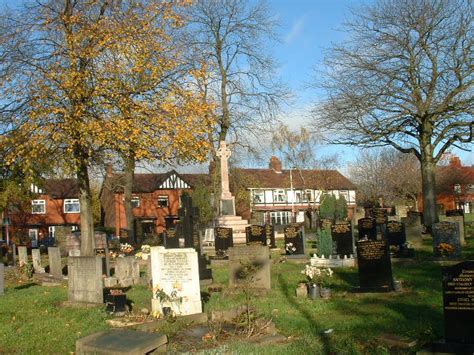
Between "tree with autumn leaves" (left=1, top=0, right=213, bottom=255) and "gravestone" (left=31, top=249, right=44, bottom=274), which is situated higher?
"tree with autumn leaves" (left=1, top=0, right=213, bottom=255)

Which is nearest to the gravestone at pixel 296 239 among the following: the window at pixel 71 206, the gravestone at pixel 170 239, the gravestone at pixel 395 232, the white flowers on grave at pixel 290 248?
the white flowers on grave at pixel 290 248

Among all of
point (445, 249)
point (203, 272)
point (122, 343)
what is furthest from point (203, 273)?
point (122, 343)

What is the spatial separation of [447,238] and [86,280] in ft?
37.4

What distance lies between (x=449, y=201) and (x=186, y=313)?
75.2 m

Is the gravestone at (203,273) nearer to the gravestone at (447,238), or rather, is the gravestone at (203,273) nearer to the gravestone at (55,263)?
the gravestone at (55,263)

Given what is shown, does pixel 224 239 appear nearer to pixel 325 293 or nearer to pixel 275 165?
pixel 325 293

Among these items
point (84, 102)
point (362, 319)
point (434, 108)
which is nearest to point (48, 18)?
point (84, 102)

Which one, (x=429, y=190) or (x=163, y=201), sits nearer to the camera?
(x=429, y=190)

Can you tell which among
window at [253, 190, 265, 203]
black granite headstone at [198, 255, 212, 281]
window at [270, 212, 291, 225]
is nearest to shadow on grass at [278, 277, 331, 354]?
black granite headstone at [198, 255, 212, 281]

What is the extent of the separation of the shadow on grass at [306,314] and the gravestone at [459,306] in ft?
5.16

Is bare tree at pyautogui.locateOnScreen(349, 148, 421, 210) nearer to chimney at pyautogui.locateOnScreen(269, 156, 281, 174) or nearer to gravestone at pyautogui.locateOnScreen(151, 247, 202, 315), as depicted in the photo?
chimney at pyautogui.locateOnScreen(269, 156, 281, 174)

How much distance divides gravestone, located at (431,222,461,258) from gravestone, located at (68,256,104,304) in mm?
10315

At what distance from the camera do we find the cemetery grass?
25.9ft

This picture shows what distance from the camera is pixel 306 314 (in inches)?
406
